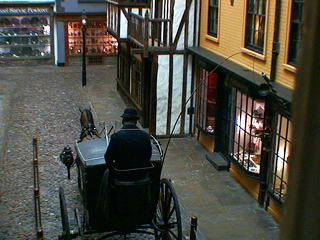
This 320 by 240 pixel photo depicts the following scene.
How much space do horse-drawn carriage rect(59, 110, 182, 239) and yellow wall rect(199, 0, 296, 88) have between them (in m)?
2.94

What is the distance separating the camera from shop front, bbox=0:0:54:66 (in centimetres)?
2456

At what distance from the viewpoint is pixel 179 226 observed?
6398 millimetres

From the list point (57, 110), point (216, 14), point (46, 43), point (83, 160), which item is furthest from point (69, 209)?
point (46, 43)

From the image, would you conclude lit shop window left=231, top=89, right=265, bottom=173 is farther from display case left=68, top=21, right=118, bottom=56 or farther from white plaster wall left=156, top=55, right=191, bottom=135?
display case left=68, top=21, right=118, bottom=56

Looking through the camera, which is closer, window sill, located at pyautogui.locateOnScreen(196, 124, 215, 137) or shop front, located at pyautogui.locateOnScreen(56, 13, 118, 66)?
window sill, located at pyautogui.locateOnScreen(196, 124, 215, 137)

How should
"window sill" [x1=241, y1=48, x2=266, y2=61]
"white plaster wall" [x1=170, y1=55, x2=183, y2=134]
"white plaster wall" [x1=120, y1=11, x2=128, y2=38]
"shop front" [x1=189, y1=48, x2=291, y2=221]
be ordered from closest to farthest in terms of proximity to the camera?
"shop front" [x1=189, y1=48, x2=291, y2=221] → "window sill" [x1=241, y1=48, x2=266, y2=61] → "white plaster wall" [x1=170, y1=55, x2=183, y2=134] → "white plaster wall" [x1=120, y1=11, x2=128, y2=38]

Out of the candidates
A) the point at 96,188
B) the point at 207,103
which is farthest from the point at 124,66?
the point at 96,188

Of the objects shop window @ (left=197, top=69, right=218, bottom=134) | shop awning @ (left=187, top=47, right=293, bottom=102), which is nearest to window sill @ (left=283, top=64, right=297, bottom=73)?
shop awning @ (left=187, top=47, right=293, bottom=102)

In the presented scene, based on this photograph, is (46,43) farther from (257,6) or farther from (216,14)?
(257,6)

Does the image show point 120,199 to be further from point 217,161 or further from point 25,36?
point 25,36

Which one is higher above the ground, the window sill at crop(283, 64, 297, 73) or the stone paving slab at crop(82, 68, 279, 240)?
the window sill at crop(283, 64, 297, 73)

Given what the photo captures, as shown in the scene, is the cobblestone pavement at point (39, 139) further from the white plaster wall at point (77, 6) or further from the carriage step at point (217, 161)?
the carriage step at point (217, 161)

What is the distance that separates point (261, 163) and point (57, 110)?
924cm

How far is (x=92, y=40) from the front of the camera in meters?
25.6
